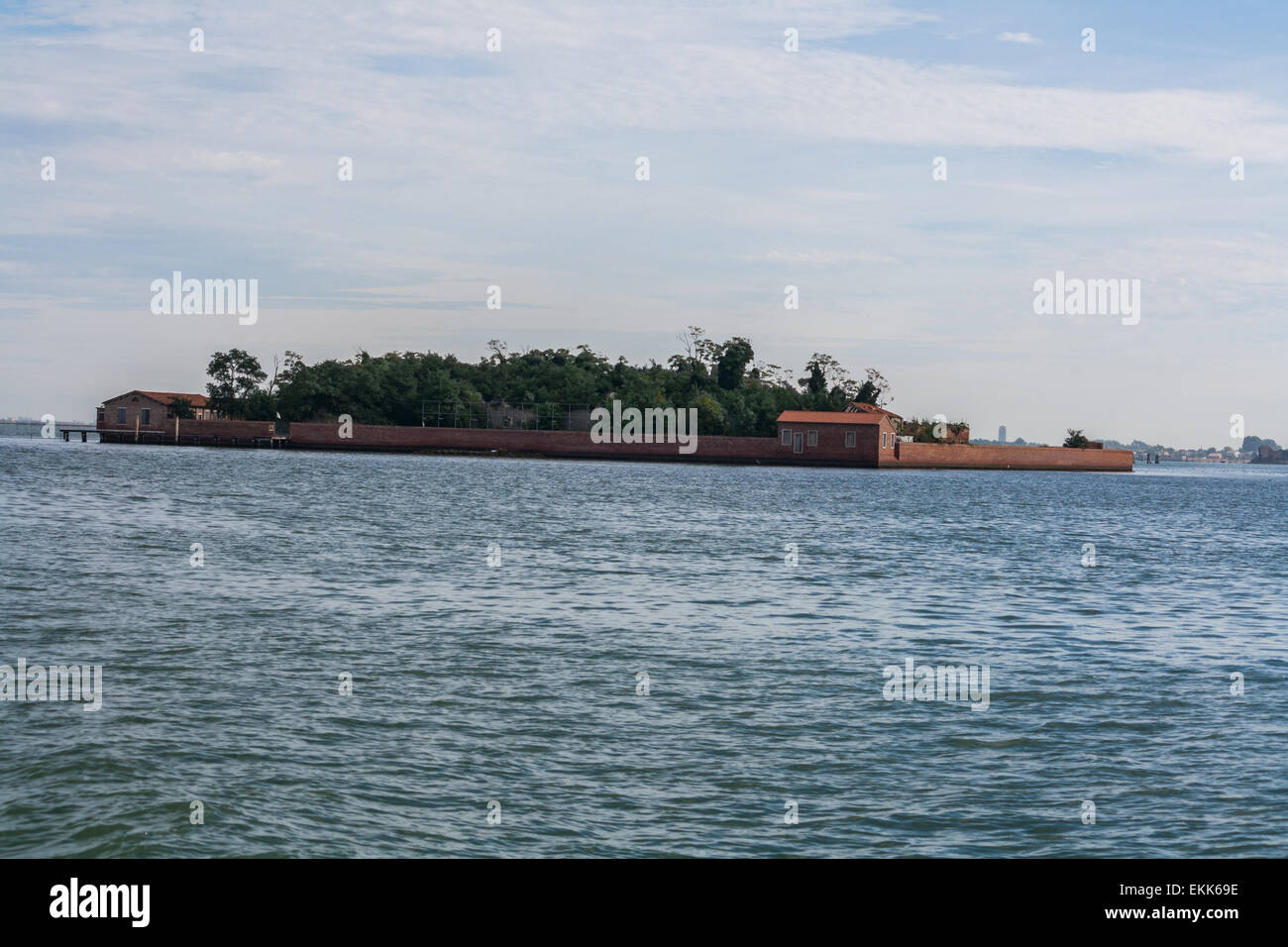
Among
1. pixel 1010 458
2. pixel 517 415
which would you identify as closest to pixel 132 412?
pixel 517 415

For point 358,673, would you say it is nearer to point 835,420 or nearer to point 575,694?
point 575,694

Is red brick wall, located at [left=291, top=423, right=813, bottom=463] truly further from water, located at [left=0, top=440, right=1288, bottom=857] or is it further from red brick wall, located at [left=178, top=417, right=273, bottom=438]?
water, located at [left=0, top=440, right=1288, bottom=857]

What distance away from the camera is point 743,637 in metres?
19.7

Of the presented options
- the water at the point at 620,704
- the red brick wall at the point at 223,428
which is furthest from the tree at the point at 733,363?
the water at the point at 620,704

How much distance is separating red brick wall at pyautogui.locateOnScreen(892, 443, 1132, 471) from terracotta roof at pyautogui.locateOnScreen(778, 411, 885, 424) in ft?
21.2

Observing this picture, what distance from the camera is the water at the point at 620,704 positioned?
10125mm

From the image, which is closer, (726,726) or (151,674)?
(726,726)

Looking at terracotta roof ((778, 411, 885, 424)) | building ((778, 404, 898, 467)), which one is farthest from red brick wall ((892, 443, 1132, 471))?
terracotta roof ((778, 411, 885, 424))

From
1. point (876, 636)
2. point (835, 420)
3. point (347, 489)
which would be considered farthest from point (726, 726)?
point (835, 420)

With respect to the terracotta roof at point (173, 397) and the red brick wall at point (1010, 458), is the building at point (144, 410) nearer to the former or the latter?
the terracotta roof at point (173, 397)

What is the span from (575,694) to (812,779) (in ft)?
13.1

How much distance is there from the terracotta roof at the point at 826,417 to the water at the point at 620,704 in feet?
310

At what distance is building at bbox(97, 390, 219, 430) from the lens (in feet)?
499

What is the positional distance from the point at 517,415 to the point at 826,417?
39332 mm
